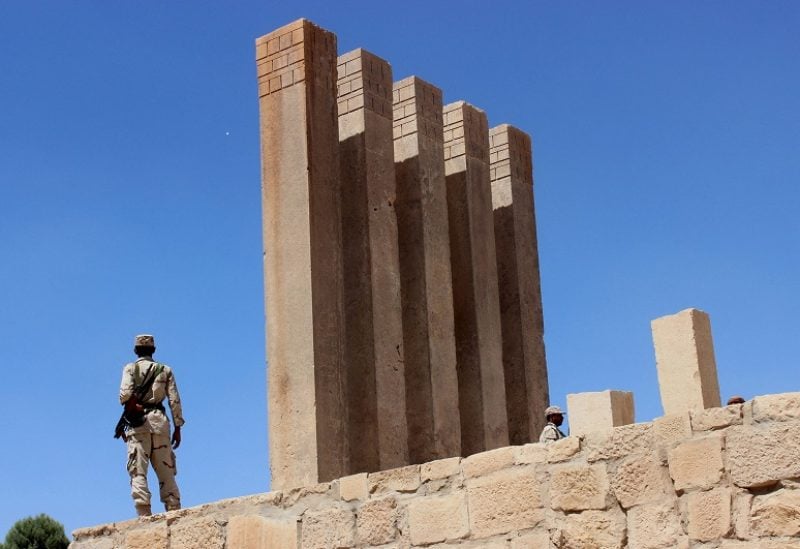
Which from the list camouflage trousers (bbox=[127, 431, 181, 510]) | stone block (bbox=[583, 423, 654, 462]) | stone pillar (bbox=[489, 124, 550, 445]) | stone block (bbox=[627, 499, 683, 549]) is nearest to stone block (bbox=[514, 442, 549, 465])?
stone block (bbox=[583, 423, 654, 462])

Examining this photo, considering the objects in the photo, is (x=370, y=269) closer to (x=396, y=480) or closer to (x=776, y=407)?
(x=396, y=480)

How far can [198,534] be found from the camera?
8.70 m

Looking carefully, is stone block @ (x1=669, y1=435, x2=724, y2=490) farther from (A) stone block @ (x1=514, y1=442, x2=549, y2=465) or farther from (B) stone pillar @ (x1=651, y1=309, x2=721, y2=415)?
(B) stone pillar @ (x1=651, y1=309, x2=721, y2=415)

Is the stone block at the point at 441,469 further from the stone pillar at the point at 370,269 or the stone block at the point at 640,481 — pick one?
the stone pillar at the point at 370,269

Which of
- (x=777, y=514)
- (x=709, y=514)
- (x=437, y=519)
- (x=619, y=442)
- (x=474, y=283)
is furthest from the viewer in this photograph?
(x=474, y=283)

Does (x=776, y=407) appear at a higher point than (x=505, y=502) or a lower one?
higher

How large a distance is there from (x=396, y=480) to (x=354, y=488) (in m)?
0.32

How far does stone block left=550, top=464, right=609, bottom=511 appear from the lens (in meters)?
6.79

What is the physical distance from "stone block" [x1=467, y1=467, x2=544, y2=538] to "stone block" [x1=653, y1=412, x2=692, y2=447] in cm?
79

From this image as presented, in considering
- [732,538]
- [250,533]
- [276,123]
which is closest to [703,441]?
[732,538]

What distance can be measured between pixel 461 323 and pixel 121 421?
3921 mm

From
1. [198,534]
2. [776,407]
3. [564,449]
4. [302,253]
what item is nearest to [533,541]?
[564,449]

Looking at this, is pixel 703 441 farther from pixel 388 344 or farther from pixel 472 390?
pixel 472 390

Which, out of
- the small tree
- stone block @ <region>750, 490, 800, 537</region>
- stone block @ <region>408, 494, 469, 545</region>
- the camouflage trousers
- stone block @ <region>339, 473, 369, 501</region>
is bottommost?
stone block @ <region>750, 490, 800, 537</region>
